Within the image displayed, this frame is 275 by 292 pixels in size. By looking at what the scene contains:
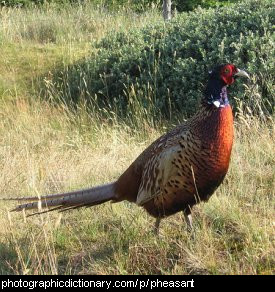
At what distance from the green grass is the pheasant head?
0.81m

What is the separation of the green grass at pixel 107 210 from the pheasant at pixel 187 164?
0.63ft

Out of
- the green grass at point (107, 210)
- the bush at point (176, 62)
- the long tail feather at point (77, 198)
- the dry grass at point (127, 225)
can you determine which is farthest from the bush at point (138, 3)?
the long tail feather at point (77, 198)

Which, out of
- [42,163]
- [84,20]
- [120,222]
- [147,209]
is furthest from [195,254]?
[84,20]

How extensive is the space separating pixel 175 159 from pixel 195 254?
609mm

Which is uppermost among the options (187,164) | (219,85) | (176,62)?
(219,85)

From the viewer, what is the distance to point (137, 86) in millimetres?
7863

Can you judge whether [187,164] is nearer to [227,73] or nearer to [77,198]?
[227,73]

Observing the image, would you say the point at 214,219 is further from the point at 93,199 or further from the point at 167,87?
the point at 167,87

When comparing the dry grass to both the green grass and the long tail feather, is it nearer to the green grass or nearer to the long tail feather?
the green grass

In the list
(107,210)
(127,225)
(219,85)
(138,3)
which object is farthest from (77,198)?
(138,3)

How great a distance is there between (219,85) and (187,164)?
22.3 inches

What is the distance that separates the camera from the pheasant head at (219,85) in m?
3.79

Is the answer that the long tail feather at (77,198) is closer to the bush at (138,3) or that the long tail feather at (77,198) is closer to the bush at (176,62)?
the bush at (176,62)

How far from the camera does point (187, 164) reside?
3.71m
